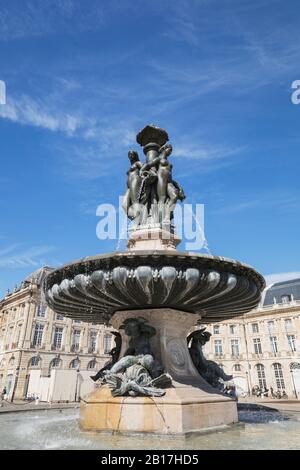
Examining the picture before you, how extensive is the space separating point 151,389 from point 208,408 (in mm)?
1087

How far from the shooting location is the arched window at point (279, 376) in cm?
4888

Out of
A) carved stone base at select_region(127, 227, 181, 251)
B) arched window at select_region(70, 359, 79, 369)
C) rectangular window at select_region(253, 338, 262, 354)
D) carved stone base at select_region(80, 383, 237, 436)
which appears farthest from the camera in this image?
rectangular window at select_region(253, 338, 262, 354)

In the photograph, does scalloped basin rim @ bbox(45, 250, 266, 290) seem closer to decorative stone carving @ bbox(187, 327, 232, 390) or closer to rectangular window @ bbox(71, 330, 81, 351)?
decorative stone carving @ bbox(187, 327, 232, 390)

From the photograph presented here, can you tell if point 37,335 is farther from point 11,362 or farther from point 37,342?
point 11,362

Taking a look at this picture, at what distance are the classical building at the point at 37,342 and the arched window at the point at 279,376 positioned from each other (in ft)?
80.2

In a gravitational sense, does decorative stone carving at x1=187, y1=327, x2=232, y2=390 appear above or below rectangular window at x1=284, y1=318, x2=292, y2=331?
below

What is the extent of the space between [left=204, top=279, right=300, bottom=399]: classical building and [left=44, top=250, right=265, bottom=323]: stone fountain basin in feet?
148

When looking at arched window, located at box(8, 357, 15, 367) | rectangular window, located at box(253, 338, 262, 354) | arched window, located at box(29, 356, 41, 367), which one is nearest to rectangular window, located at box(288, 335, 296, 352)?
rectangular window, located at box(253, 338, 262, 354)

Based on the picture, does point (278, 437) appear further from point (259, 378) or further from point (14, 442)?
point (259, 378)

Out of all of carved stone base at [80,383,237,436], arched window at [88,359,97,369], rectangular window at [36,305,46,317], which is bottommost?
carved stone base at [80,383,237,436]

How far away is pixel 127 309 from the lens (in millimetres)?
7223

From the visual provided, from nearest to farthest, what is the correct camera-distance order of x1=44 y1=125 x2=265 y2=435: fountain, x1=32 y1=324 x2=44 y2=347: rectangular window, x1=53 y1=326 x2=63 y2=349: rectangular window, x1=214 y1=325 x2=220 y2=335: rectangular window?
x1=44 y1=125 x2=265 y2=435: fountain < x1=32 y1=324 x2=44 y2=347: rectangular window < x1=53 y1=326 x2=63 y2=349: rectangular window < x1=214 y1=325 x2=220 y2=335: rectangular window

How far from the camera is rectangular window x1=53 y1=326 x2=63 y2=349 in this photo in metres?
46.8

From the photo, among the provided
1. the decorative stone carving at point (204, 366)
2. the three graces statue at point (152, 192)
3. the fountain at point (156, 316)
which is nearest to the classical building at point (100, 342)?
the three graces statue at point (152, 192)
